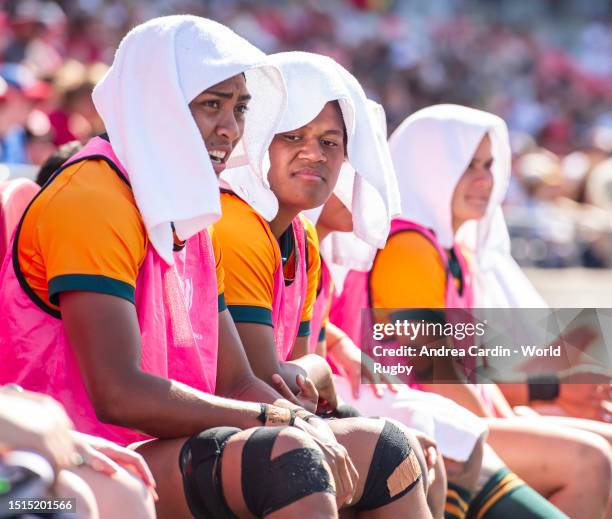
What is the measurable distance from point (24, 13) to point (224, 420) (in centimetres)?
984

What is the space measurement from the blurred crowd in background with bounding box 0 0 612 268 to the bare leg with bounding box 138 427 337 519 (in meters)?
2.93

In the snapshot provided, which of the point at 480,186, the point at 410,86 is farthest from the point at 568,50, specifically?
the point at 480,186

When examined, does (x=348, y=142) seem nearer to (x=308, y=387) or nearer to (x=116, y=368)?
(x=308, y=387)

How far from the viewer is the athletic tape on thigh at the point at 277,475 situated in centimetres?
262

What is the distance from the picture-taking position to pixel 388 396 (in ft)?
13.8

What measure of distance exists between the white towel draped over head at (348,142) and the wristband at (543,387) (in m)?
1.25

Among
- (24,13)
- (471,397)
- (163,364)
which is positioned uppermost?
(24,13)

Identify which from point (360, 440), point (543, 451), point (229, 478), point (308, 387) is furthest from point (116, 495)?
point (543, 451)

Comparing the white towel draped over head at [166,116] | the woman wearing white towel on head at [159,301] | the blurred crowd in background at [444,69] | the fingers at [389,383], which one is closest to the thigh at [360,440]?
the woman wearing white towel on head at [159,301]

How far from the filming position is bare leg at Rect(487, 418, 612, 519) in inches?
170

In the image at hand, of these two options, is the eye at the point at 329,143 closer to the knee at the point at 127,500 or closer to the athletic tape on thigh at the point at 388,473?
the athletic tape on thigh at the point at 388,473

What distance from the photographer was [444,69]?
64.0 feet

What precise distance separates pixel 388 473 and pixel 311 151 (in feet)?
3.99

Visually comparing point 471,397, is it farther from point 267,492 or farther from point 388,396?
point 267,492
